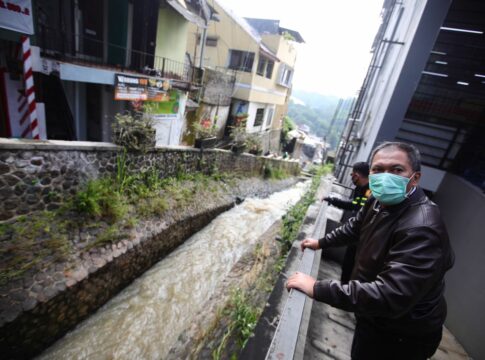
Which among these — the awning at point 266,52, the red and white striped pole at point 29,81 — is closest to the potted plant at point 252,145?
the awning at point 266,52

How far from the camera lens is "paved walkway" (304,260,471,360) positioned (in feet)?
8.64

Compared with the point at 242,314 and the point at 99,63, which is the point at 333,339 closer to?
the point at 242,314

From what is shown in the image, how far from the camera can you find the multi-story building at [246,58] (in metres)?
16.3

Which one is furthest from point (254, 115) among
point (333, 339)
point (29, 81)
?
point (333, 339)

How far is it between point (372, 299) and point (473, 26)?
21.0 feet

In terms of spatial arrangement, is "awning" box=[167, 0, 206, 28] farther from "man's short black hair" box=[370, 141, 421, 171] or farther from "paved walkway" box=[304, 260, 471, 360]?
"paved walkway" box=[304, 260, 471, 360]

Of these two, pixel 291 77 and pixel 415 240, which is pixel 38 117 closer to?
pixel 415 240

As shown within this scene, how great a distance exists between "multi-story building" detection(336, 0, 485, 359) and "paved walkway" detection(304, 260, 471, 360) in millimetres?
279

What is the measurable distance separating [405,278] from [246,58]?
1762 cm

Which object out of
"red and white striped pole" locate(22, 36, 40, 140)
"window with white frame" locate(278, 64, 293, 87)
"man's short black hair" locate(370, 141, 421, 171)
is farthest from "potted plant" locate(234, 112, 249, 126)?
"man's short black hair" locate(370, 141, 421, 171)

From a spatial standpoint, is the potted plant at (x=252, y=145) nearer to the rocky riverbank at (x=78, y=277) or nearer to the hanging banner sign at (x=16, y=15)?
the rocky riverbank at (x=78, y=277)

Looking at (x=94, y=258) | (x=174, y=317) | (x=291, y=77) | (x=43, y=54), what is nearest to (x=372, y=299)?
(x=174, y=317)

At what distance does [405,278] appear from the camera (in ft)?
4.65

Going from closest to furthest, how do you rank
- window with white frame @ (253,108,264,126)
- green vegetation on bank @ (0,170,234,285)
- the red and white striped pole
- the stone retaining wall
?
green vegetation on bank @ (0,170,234,285), the stone retaining wall, the red and white striped pole, window with white frame @ (253,108,264,126)
